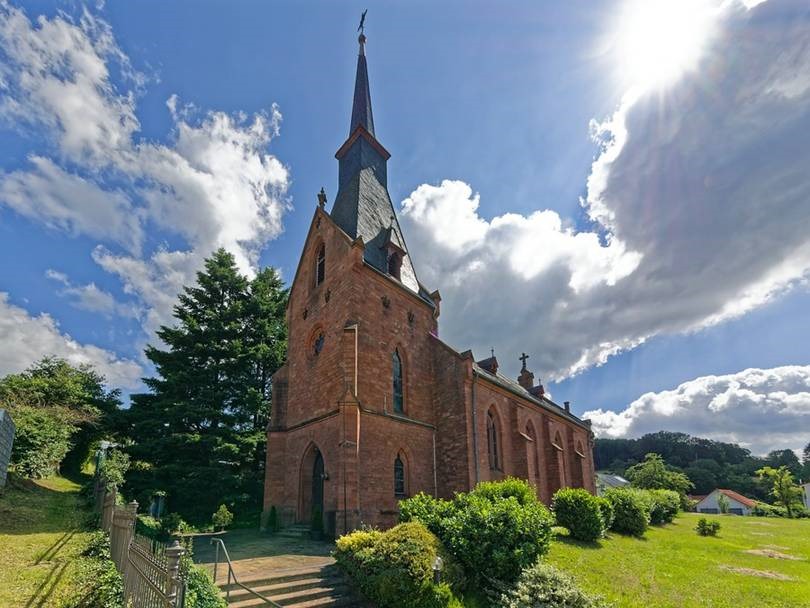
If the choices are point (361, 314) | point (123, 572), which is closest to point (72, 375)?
point (361, 314)

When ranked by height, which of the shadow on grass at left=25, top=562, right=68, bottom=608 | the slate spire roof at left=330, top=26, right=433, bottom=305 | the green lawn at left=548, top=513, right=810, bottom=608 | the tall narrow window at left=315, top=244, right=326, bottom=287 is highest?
the slate spire roof at left=330, top=26, right=433, bottom=305

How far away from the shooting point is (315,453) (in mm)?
18875

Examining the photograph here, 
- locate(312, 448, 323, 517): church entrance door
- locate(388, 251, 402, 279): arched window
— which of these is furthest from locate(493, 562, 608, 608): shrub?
locate(388, 251, 402, 279): arched window

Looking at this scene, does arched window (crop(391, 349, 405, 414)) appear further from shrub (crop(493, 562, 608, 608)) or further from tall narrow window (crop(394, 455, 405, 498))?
shrub (crop(493, 562, 608, 608))

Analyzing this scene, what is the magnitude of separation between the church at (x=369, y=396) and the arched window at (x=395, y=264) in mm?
74

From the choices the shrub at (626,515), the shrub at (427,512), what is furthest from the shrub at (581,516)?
the shrub at (427,512)

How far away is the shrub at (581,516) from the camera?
17.4 meters

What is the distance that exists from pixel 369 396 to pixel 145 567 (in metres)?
11.5

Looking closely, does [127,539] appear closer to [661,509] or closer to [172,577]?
[172,577]

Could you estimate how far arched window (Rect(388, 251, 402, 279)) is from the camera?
22031 millimetres

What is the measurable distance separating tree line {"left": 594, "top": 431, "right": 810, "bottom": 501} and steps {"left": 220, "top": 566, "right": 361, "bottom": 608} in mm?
89991

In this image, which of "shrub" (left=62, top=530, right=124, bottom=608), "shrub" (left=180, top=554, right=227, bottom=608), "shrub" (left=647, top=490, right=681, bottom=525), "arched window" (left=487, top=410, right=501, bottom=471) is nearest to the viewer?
"shrub" (left=180, top=554, right=227, bottom=608)

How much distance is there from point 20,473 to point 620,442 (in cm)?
13461

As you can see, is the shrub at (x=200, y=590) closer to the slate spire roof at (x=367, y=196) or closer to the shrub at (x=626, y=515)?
the slate spire roof at (x=367, y=196)
